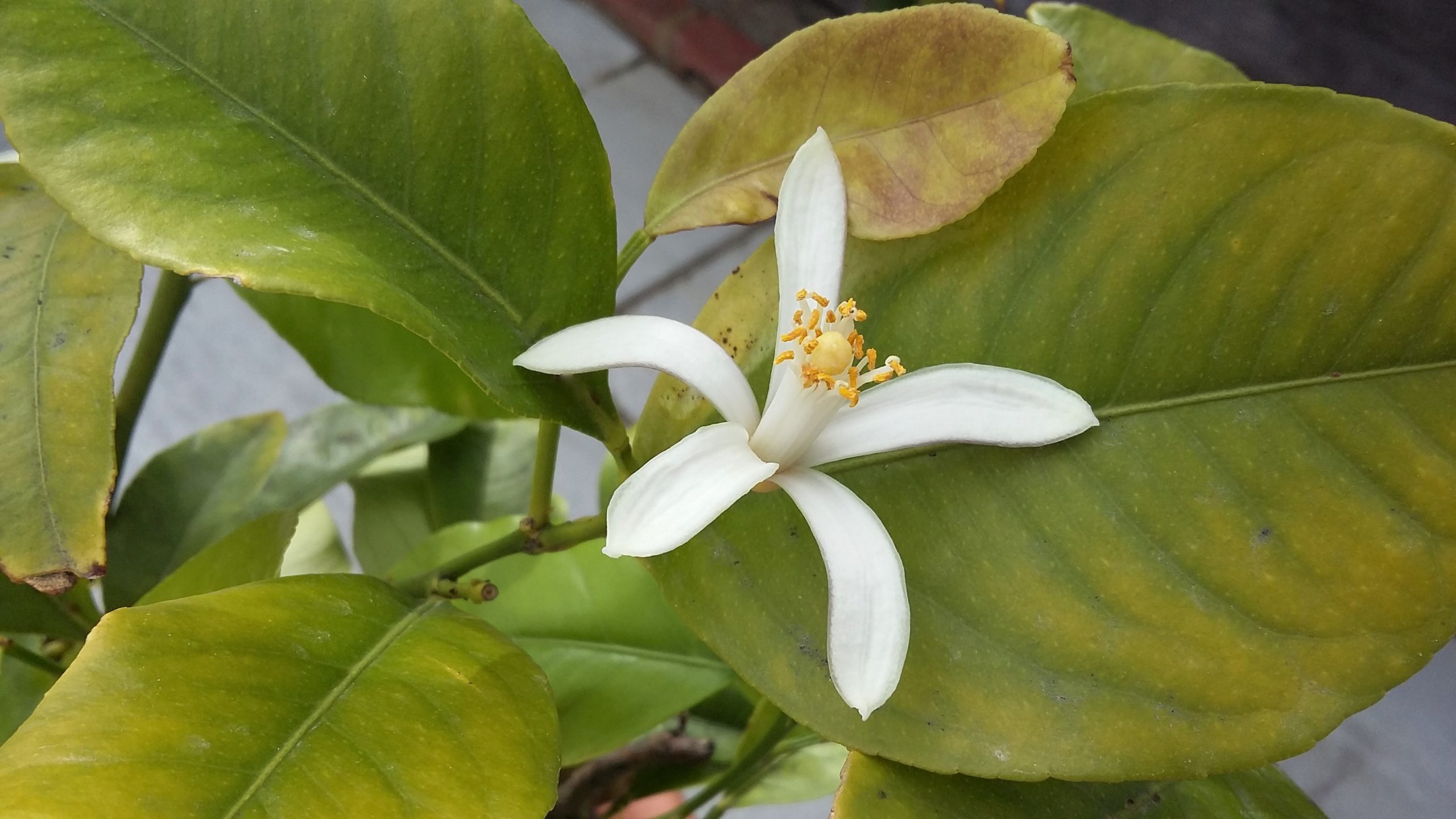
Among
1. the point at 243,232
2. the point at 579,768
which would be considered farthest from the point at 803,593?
the point at 579,768

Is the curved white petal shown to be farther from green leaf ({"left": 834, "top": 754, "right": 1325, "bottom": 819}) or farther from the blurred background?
the blurred background

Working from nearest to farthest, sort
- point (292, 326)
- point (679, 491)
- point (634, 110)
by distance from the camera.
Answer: point (679, 491)
point (292, 326)
point (634, 110)

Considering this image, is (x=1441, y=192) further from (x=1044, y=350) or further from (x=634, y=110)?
(x=634, y=110)

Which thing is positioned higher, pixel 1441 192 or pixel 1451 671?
pixel 1441 192

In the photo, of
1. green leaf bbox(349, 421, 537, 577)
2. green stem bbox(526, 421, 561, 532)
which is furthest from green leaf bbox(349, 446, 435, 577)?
green stem bbox(526, 421, 561, 532)

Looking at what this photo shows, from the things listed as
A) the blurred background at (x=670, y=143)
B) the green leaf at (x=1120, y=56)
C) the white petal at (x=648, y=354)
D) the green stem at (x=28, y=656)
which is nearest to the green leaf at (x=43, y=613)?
the green stem at (x=28, y=656)

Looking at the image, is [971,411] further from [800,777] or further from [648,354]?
[800,777]
